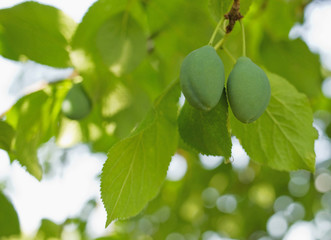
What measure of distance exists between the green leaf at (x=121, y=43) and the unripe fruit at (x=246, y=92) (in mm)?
647

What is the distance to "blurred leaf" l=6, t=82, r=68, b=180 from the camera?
1472mm

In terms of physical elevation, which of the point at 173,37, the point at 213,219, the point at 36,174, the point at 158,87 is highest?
the point at 173,37

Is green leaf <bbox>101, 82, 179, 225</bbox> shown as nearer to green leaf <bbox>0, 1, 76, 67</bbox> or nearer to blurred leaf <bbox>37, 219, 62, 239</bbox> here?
green leaf <bbox>0, 1, 76, 67</bbox>

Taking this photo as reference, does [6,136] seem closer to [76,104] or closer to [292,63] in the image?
[76,104]

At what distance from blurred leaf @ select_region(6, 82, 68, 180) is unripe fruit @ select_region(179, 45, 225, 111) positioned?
0.74 m

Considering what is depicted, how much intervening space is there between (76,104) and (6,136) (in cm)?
32

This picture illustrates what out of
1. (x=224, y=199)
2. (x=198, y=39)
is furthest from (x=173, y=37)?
(x=224, y=199)

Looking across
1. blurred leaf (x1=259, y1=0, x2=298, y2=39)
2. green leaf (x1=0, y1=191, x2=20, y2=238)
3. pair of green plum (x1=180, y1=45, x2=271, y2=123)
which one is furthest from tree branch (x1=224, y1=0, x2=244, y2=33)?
green leaf (x1=0, y1=191, x2=20, y2=238)

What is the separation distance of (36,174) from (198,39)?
79 centimetres

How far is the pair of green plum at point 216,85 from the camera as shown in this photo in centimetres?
82

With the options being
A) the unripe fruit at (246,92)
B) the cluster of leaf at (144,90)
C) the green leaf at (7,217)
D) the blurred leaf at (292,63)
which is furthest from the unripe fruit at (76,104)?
the blurred leaf at (292,63)

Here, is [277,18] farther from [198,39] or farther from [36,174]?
[36,174]

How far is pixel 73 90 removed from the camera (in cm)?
153

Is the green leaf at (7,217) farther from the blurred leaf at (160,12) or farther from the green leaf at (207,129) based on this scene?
the blurred leaf at (160,12)
